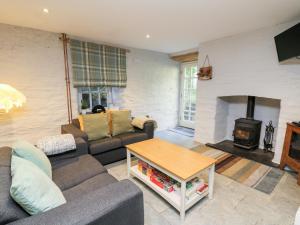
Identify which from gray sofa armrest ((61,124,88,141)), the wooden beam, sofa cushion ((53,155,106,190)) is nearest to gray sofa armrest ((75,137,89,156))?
sofa cushion ((53,155,106,190))

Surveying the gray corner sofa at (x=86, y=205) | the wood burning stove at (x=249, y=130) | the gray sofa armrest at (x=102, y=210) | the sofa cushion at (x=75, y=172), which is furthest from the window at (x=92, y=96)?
the wood burning stove at (x=249, y=130)

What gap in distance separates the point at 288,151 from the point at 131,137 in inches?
97.9

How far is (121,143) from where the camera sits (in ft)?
9.07

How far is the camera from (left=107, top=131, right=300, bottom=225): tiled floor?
1.64 m

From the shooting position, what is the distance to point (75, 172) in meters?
1.72

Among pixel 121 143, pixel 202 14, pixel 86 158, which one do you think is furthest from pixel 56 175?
pixel 202 14

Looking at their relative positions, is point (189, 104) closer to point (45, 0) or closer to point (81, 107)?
point (81, 107)

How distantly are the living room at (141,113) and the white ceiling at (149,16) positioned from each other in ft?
0.07

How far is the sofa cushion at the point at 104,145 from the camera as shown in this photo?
98.3 inches

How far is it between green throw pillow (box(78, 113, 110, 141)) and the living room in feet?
0.08

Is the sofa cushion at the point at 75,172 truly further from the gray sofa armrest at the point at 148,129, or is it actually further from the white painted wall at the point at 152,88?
the white painted wall at the point at 152,88

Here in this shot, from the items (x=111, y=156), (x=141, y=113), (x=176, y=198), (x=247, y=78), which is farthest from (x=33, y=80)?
(x=247, y=78)

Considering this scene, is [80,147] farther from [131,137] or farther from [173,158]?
[173,158]

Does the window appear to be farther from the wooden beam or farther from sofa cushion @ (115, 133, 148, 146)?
the wooden beam
